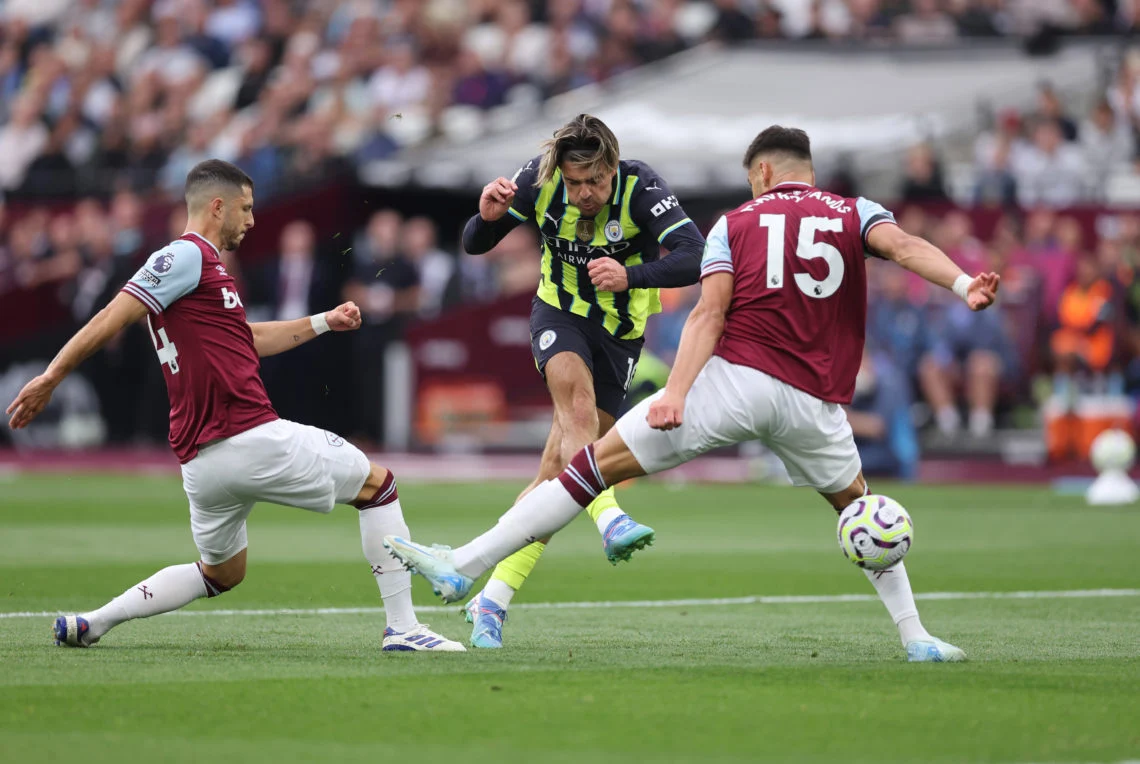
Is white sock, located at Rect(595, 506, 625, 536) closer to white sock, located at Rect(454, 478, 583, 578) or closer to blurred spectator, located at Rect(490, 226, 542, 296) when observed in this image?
white sock, located at Rect(454, 478, 583, 578)

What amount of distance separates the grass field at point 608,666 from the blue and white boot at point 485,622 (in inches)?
5.5

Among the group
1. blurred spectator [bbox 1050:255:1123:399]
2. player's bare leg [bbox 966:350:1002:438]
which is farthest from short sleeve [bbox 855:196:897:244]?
player's bare leg [bbox 966:350:1002:438]

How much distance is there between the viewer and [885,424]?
21.1 meters

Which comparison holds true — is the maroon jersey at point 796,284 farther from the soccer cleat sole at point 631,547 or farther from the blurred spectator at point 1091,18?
the blurred spectator at point 1091,18

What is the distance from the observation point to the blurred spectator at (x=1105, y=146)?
22.2 meters

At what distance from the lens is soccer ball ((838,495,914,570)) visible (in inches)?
290

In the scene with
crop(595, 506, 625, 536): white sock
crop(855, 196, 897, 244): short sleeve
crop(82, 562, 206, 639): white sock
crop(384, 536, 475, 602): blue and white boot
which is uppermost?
A: crop(855, 196, 897, 244): short sleeve

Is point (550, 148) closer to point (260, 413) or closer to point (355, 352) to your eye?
point (260, 413)

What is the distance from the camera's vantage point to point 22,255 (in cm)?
2659

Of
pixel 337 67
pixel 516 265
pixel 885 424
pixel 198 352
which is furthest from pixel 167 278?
pixel 337 67

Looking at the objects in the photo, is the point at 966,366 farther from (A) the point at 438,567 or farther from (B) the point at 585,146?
(A) the point at 438,567

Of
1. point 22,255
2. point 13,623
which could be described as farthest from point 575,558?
point 22,255

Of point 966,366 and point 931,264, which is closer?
point 931,264

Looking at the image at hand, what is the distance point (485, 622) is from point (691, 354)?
1819 millimetres
